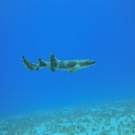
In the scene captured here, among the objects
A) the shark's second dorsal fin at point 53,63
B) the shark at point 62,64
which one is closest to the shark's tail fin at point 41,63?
the shark at point 62,64

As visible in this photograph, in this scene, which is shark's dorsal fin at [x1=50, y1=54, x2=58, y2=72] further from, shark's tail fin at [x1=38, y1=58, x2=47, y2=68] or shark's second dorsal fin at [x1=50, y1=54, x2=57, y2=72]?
shark's tail fin at [x1=38, y1=58, x2=47, y2=68]

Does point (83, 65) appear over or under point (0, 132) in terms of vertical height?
under

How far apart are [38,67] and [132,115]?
2026cm

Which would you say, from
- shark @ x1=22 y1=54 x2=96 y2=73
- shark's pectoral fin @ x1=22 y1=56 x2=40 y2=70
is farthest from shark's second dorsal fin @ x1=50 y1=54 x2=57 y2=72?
shark's pectoral fin @ x1=22 y1=56 x2=40 y2=70

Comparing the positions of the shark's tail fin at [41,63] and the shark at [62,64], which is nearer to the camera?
the shark at [62,64]

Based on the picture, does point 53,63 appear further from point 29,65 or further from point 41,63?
point 29,65

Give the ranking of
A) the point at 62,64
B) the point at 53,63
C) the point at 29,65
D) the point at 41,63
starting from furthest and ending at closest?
the point at 41,63 < the point at 29,65 < the point at 53,63 < the point at 62,64

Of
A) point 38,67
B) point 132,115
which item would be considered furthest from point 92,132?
point 38,67

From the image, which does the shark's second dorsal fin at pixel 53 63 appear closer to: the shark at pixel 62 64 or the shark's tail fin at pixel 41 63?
the shark at pixel 62 64

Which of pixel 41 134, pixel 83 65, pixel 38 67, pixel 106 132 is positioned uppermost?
pixel 41 134

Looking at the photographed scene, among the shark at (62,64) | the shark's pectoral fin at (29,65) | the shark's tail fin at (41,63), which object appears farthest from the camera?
the shark's tail fin at (41,63)

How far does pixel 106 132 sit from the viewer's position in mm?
19234

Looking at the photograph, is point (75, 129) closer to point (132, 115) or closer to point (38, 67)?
point (132, 115)

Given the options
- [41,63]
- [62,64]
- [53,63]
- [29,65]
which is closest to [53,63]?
[53,63]
